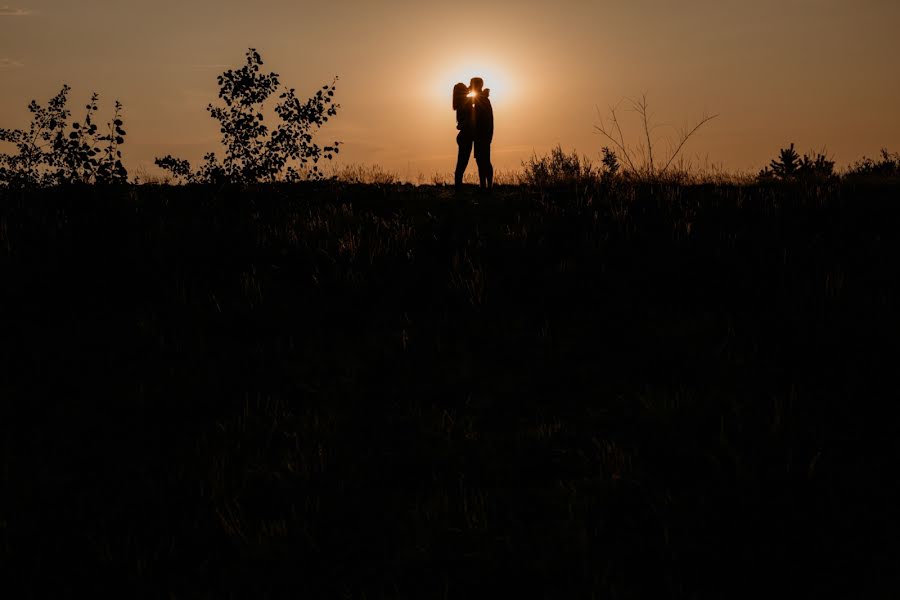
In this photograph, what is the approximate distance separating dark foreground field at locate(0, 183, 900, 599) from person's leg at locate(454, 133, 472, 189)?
5.13m

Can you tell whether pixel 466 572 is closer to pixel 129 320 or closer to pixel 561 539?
pixel 561 539

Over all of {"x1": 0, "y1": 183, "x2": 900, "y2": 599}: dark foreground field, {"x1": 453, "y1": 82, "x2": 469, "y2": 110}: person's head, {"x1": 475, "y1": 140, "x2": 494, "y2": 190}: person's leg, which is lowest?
{"x1": 0, "y1": 183, "x2": 900, "y2": 599}: dark foreground field

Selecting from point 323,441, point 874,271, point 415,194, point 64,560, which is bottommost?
point 64,560

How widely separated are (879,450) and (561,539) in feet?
5.15

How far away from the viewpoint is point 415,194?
10367 millimetres

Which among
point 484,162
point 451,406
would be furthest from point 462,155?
point 451,406

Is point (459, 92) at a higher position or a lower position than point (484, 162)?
higher

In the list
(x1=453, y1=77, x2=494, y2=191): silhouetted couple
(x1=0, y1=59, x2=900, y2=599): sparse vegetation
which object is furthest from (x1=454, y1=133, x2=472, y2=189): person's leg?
(x1=0, y1=59, x2=900, y2=599): sparse vegetation

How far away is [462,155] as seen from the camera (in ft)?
38.0

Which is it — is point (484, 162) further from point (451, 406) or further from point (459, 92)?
point (451, 406)

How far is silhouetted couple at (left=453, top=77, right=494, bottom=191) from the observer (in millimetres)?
11391

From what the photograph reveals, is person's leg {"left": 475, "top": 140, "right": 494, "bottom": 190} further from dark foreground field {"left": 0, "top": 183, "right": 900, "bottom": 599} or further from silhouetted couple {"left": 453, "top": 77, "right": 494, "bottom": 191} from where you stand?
dark foreground field {"left": 0, "top": 183, "right": 900, "bottom": 599}

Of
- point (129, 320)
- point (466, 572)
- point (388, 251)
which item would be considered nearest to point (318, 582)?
point (466, 572)

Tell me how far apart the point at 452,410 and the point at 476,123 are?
28.8 ft
